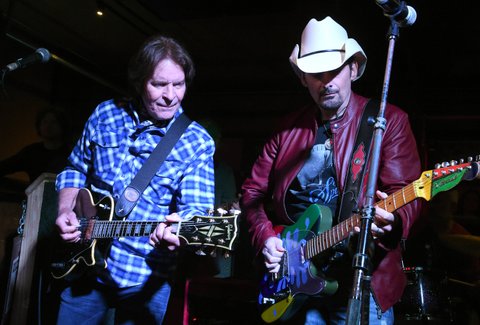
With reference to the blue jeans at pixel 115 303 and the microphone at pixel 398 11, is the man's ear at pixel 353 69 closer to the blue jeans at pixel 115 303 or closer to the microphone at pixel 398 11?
the microphone at pixel 398 11

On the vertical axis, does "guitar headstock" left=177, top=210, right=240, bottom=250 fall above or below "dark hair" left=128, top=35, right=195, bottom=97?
below

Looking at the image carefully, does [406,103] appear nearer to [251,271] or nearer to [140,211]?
[251,271]

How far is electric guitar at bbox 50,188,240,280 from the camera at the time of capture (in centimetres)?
214

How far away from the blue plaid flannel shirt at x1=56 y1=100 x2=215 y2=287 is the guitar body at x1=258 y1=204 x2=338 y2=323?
17.8 inches

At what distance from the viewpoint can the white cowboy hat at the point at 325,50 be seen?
2367 millimetres

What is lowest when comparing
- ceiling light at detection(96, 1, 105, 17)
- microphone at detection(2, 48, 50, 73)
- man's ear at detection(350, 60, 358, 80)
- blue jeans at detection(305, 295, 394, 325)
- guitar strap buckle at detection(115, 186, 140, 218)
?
blue jeans at detection(305, 295, 394, 325)

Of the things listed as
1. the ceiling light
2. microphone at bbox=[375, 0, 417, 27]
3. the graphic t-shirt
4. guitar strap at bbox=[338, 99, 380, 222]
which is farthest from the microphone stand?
the ceiling light

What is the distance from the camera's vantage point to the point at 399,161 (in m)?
2.14

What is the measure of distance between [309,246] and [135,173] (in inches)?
35.3

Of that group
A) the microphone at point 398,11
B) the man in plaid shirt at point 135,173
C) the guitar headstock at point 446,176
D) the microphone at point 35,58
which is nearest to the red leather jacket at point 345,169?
the guitar headstock at point 446,176

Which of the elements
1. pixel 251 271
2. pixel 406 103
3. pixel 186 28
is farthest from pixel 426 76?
pixel 251 271

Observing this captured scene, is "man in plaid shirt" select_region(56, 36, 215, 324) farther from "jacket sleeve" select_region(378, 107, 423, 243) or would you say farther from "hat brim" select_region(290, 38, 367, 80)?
"jacket sleeve" select_region(378, 107, 423, 243)

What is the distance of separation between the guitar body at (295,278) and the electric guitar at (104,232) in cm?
34

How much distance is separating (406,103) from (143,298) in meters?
4.51
